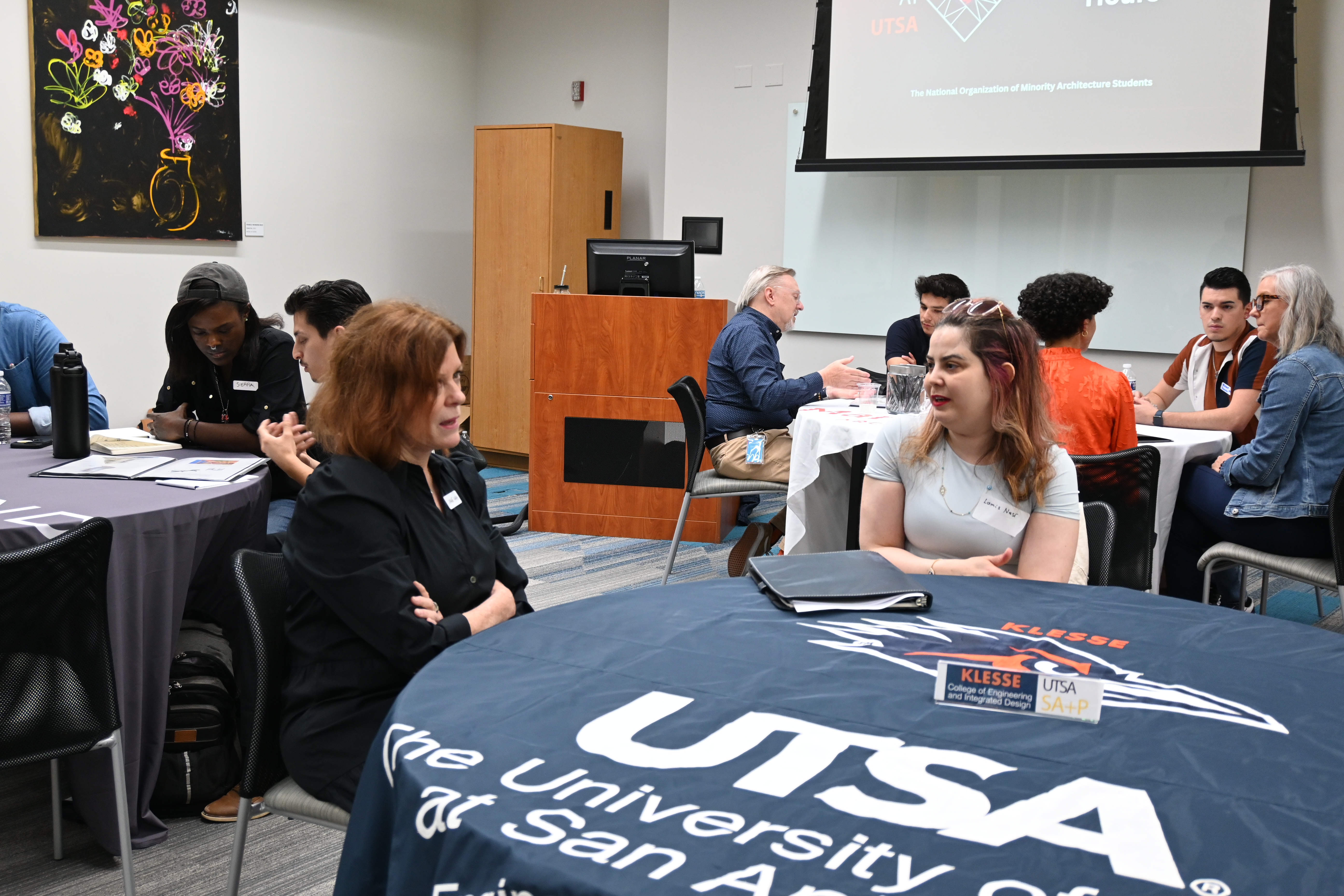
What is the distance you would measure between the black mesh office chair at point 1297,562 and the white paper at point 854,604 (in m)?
1.85

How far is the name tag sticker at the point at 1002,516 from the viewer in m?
2.09

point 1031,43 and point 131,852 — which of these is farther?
point 1031,43

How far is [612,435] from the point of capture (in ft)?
17.7

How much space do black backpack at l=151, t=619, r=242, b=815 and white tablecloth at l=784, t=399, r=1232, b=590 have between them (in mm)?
1846

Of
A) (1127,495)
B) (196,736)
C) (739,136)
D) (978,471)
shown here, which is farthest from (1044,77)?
(196,736)

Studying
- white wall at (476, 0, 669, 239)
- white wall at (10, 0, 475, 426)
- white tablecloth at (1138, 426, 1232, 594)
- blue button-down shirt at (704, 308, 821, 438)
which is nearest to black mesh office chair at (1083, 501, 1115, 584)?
white tablecloth at (1138, 426, 1232, 594)

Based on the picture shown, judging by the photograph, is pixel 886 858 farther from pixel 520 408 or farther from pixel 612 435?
pixel 520 408

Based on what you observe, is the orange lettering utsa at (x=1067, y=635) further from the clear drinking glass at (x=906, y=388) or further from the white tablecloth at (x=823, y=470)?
the clear drinking glass at (x=906, y=388)

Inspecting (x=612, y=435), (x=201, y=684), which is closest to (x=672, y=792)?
(x=201, y=684)

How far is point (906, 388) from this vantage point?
3521 millimetres

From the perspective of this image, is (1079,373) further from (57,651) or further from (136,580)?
(57,651)

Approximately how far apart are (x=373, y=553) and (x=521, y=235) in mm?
5563

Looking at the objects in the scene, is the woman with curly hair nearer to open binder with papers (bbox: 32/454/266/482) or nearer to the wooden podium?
the wooden podium

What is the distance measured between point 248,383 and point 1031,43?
4.53 meters
